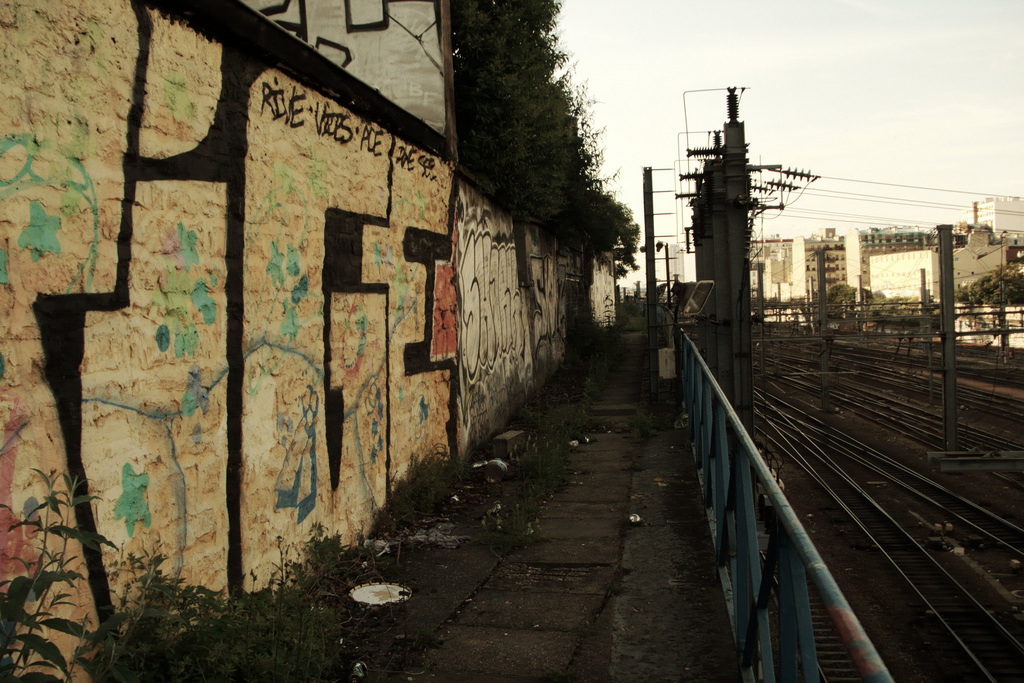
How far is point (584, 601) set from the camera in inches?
181

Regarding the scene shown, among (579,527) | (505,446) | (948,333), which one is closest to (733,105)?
(948,333)

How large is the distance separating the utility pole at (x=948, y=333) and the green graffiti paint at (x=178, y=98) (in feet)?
27.8

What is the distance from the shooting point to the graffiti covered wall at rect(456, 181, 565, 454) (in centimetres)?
855

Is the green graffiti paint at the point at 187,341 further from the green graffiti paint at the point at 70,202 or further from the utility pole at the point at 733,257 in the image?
the utility pole at the point at 733,257

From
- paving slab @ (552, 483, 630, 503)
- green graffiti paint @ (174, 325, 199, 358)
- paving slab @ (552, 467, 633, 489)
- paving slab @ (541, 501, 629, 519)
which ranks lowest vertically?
paving slab @ (541, 501, 629, 519)

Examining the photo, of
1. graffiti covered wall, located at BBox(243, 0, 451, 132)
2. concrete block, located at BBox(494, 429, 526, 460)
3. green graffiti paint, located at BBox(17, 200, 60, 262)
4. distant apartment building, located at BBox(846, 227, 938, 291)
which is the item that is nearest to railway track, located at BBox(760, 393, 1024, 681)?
concrete block, located at BBox(494, 429, 526, 460)

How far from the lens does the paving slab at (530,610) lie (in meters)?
4.25

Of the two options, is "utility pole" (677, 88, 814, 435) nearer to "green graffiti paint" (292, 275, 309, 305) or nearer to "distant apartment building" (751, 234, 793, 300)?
"green graffiti paint" (292, 275, 309, 305)

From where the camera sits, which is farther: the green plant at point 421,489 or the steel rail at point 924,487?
the steel rail at point 924,487

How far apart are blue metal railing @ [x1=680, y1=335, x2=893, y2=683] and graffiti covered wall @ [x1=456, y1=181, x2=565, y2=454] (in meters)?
3.61

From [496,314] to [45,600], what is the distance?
8031 mm

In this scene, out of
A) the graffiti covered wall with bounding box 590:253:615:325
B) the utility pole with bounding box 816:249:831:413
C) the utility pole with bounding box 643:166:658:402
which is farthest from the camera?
the graffiti covered wall with bounding box 590:253:615:325

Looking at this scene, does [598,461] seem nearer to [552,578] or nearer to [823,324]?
[552,578]

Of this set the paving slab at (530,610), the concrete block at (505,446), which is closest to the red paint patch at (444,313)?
the concrete block at (505,446)
